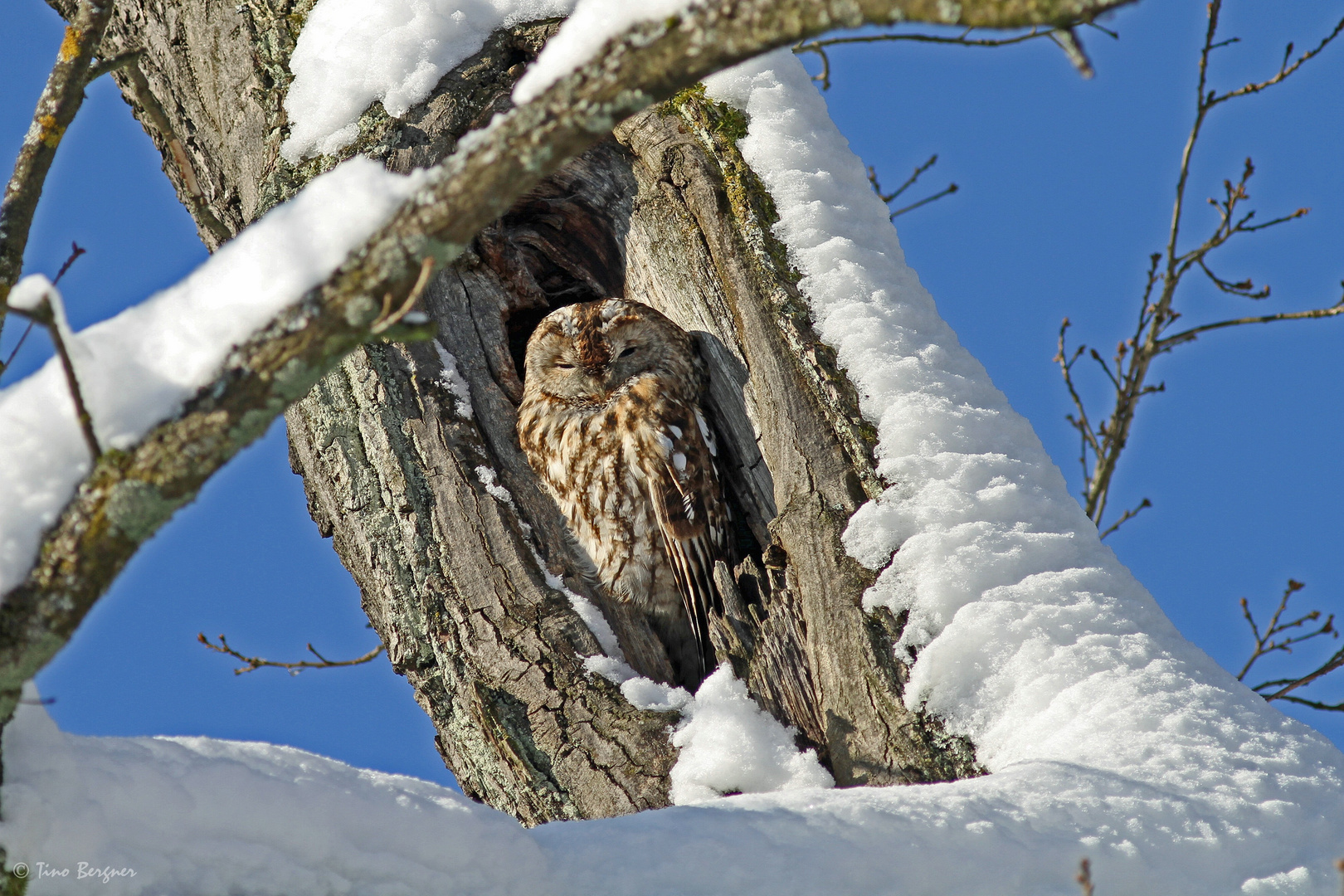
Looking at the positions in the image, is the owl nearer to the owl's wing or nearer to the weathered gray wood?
the owl's wing

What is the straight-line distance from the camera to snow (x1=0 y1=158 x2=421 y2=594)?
1035mm

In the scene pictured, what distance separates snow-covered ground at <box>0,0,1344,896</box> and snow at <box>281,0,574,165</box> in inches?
36.7

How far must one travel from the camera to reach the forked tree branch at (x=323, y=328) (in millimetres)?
996

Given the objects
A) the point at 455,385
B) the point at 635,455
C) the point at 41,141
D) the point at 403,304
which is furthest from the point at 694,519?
the point at 403,304

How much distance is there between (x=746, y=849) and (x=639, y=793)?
3.01 feet

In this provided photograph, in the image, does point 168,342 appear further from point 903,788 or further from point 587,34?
point 903,788

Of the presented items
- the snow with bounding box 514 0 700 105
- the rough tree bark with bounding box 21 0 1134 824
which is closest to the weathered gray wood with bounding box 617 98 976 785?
the rough tree bark with bounding box 21 0 1134 824

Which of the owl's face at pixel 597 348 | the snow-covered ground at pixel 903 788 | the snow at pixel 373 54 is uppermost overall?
the snow at pixel 373 54

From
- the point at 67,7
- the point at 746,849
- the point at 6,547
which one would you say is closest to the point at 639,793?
the point at 746,849

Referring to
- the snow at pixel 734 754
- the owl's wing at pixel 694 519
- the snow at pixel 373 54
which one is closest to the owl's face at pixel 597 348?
the owl's wing at pixel 694 519

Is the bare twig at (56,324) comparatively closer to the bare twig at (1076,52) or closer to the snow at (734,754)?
the bare twig at (1076,52)

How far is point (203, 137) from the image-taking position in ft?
10.5

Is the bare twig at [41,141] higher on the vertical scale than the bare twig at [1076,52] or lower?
higher

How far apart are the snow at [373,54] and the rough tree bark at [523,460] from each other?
0.05 m
